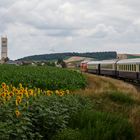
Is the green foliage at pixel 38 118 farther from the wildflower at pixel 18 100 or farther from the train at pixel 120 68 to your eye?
the train at pixel 120 68

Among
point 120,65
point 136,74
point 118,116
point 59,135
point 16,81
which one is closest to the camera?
point 59,135

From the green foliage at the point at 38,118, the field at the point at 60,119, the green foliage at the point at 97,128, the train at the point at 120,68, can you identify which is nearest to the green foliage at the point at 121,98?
the field at the point at 60,119

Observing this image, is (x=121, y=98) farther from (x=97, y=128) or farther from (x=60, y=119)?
(x=60, y=119)

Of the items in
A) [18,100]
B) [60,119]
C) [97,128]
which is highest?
[18,100]

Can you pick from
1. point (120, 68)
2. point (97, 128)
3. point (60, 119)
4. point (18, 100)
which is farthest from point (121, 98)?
point (120, 68)

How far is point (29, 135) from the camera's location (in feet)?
37.3

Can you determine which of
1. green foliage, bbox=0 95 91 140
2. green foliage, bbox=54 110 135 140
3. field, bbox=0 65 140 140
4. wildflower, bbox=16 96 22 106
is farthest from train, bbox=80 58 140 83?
wildflower, bbox=16 96 22 106

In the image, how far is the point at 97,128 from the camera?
12.7m

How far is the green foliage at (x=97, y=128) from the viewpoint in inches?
480

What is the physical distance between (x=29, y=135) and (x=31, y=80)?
83.3 feet

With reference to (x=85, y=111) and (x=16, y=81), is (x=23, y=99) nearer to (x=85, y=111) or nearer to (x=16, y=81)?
(x=85, y=111)

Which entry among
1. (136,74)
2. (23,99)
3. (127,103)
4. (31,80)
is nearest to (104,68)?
(136,74)

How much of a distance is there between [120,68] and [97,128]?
44.9 m

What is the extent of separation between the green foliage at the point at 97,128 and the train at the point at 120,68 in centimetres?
3059
